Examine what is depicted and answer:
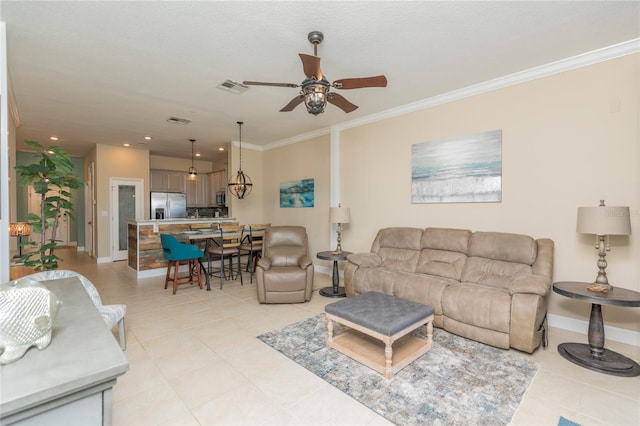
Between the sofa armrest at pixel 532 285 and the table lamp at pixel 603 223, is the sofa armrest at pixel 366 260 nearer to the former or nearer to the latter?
the sofa armrest at pixel 532 285

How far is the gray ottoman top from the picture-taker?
7.57 ft

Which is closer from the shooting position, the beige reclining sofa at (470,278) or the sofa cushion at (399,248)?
the beige reclining sofa at (470,278)

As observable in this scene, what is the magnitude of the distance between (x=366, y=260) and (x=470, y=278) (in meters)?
1.22

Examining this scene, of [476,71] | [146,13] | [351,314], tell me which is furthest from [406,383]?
[146,13]

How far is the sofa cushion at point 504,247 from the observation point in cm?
301

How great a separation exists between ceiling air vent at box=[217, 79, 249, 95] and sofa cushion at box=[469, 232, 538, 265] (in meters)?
3.27

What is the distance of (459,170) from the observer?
3.77 m

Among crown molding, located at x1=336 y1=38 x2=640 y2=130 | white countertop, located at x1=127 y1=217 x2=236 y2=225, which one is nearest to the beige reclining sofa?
crown molding, located at x1=336 y1=38 x2=640 y2=130

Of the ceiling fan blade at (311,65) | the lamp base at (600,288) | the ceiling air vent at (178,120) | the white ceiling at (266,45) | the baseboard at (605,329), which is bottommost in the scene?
the baseboard at (605,329)

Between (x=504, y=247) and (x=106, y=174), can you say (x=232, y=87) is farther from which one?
(x=106, y=174)

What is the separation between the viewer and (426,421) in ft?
5.91

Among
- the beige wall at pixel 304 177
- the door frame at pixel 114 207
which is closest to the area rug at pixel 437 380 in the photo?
the beige wall at pixel 304 177

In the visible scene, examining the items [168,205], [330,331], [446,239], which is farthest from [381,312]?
[168,205]

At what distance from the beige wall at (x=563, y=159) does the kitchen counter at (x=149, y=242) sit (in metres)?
4.44
